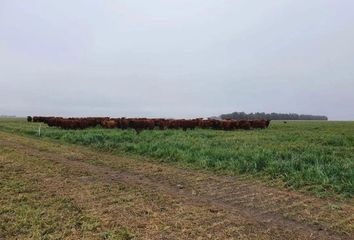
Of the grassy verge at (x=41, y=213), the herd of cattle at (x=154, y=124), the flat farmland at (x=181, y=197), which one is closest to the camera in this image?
the grassy verge at (x=41, y=213)

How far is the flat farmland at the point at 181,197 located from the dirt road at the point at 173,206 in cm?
2

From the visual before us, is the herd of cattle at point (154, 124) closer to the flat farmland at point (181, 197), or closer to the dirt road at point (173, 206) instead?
the flat farmland at point (181, 197)

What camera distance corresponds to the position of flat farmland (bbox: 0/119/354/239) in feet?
19.3

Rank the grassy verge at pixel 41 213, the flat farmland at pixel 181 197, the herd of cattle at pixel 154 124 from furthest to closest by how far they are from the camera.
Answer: the herd of cattle at pixel 154 124, the flat farmland at pixel 181 197, the grassy verge at pixel 41 213

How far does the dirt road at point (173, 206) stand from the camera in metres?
5.79

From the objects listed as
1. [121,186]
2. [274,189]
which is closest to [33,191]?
[121,186]

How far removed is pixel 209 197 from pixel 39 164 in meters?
5.86

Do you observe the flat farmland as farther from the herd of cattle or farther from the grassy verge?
the herd of cattle

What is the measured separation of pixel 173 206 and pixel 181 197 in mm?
733

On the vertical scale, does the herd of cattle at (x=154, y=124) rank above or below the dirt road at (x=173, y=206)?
above

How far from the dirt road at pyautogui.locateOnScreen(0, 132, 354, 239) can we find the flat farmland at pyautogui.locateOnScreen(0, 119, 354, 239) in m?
0.02

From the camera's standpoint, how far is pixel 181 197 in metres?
7.82

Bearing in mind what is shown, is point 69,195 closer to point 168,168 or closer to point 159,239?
point 159,239

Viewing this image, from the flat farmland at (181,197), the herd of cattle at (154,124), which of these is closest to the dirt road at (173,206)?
the flat farmland at (181,197)
